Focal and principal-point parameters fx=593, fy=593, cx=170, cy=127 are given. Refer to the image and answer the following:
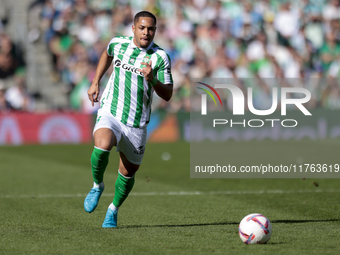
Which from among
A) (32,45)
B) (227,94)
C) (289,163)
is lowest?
(289,163)

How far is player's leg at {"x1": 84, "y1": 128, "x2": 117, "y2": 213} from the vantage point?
531 centimetres

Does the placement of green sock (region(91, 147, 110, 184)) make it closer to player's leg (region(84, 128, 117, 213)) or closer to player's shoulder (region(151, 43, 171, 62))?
player's leg (region(84, 128, 117, 213))

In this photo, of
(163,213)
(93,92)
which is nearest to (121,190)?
(93,92)

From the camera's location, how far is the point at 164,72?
544 cm

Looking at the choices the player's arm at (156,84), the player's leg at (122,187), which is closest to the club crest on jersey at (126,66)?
the player's arm at (156,84)

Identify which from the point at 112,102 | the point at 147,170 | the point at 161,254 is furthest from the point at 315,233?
the point at 147,170

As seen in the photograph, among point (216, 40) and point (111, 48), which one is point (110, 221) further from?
point (216, 40)

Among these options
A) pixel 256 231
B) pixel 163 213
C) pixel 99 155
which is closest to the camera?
pixel 256 231

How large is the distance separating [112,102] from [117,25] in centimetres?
1299

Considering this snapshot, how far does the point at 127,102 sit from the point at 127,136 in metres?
0.32

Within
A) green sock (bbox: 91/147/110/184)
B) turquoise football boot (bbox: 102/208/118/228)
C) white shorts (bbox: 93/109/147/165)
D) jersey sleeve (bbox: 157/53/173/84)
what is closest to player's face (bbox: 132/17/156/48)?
jersey sleeve (bbox: 157/53/173/84)

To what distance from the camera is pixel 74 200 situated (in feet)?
25.2

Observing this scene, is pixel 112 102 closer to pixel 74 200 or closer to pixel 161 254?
pixel 161 254

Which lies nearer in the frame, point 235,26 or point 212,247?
point 212,247
